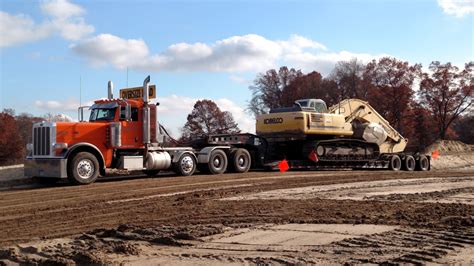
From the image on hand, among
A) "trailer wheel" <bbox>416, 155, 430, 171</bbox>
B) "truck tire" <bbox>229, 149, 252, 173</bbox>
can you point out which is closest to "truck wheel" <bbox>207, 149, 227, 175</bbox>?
"truck tire" <bbox>229, 149, 252, 173</bbox>

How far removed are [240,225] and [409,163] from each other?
69.1ft

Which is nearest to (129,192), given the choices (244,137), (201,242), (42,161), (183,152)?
(42,161)

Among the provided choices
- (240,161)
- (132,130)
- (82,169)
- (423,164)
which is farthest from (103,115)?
(423,164)

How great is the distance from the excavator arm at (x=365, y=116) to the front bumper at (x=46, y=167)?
1353cm

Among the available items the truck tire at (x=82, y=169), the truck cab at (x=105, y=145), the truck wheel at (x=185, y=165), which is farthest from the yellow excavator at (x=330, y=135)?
the truck tire at (x=82, y=169)

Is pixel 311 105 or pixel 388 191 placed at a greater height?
pixel 311 105

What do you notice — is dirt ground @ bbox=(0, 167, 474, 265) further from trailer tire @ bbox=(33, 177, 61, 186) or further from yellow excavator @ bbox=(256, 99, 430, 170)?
yellow excavator @ bbox=(256, 99, 430, 170)

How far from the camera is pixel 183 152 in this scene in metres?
20.0

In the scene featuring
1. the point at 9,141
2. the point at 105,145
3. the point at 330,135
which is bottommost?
the point at 105,145

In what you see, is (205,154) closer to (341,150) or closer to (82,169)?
(82,169)

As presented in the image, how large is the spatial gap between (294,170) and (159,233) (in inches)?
654

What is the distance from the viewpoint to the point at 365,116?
26234 mm

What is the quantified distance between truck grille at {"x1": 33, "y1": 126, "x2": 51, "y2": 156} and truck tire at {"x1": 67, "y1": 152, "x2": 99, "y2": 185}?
1046 mm

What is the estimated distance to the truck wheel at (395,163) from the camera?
26281 millimetres
